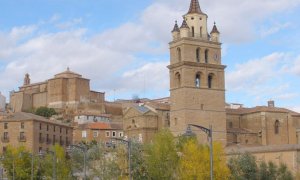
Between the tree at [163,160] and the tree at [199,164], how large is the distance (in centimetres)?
126

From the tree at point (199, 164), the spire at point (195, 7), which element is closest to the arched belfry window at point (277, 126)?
the spire at point (195, 7)

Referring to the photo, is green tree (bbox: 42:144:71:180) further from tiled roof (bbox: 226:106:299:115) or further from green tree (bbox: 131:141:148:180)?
tiled roof (bbox: 226:106:299:115)

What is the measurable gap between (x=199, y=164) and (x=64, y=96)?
339 feet

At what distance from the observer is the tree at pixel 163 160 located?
183ft

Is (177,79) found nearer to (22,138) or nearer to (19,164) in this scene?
(22,138)

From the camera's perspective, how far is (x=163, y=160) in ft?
185

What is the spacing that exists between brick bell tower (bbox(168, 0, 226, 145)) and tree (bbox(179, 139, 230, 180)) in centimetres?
3288

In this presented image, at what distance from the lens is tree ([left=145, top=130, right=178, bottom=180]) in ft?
183

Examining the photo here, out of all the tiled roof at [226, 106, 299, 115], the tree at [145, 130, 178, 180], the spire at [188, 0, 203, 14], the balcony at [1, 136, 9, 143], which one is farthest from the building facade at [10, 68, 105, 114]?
the tree at [145, 130, 178, 180]

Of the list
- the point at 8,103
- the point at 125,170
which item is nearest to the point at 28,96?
the point at 8,103

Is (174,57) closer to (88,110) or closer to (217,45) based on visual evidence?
(217,45)

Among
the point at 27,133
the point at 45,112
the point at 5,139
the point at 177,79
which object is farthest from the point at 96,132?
the point at 177,79

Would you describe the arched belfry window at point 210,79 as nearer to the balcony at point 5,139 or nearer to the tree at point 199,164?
the balcony at point 5,139

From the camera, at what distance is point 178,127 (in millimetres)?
89125
